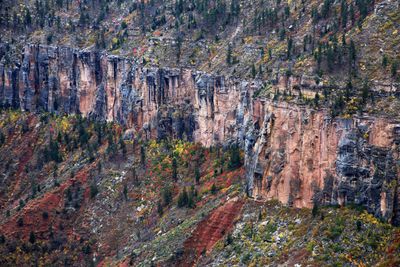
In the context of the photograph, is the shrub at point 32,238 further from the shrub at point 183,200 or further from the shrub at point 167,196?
the shrub at point 183,200

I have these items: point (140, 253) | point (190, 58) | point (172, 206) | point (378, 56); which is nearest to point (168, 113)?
point (190, 58)

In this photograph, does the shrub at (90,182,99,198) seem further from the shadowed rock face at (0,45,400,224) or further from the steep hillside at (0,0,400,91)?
the steep hillside at (0,0,400,91)

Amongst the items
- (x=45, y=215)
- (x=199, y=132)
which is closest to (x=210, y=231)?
(x=199, y=132)

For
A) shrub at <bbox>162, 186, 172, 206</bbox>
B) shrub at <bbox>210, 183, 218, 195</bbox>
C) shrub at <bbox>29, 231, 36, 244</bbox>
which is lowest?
shrub at <bbox>29, 231, 36, 244</bbox>

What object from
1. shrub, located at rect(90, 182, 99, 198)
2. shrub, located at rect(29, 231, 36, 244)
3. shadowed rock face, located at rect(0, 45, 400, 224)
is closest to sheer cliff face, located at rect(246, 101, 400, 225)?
shadowed rock face, located at rect(0, 45, 400, 224)

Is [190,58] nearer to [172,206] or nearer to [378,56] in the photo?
[172,206]

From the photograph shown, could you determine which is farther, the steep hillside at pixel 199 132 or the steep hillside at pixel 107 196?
the steep hillside at pixel 107 196

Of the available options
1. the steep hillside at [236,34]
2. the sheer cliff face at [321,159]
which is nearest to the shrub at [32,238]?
the steep hillside at [236,34]

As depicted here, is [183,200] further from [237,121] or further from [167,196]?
[237,121]
